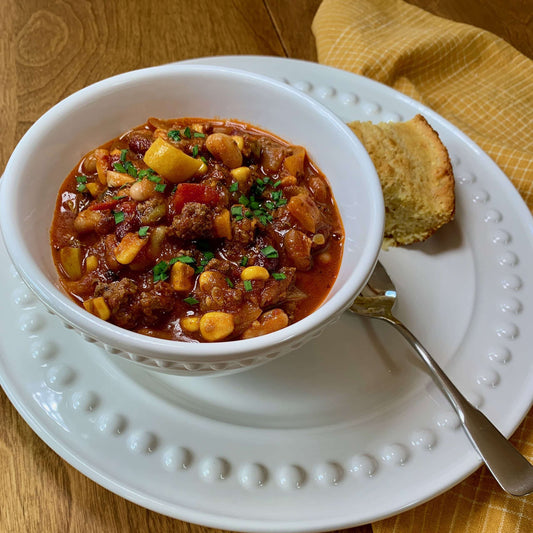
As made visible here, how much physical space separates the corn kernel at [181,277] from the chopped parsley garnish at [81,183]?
547 millimetres

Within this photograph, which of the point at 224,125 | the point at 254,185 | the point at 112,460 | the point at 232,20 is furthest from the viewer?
the point at 232,20

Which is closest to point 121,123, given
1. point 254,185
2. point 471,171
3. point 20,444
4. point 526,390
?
point 254,185

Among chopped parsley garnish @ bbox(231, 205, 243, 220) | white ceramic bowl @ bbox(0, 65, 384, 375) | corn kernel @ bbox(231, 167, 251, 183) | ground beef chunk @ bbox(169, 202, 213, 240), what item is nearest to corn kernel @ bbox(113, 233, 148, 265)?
ground beef chunk @ bbox(169, 202, 213, 240)

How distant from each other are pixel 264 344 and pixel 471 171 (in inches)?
72.2

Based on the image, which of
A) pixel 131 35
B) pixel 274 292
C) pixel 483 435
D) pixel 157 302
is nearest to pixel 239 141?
pixel 274 292

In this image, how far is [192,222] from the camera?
2.18 metres

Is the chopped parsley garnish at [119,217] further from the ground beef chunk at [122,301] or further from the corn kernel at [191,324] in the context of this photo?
the corn kernel at [191,324]

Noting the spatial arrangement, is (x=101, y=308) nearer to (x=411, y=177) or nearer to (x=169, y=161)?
(x=169, y=161)

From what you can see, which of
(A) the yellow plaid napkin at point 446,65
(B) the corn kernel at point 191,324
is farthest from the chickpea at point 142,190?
(A) the yellow plaid napkin at point 446,65

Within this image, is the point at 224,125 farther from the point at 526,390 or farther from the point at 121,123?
the point at 526,390

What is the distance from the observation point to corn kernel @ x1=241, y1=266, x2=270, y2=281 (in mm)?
2182

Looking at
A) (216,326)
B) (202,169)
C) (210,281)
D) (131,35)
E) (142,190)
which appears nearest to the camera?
(216,326)

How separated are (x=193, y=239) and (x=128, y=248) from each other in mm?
Answer: 238

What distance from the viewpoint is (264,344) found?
189 centimetres
